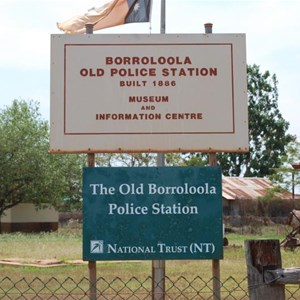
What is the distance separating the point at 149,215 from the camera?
503 cm

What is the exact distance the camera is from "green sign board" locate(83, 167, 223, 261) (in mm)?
5012

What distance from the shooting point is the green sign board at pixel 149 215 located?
5012 mm

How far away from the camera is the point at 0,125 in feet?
120

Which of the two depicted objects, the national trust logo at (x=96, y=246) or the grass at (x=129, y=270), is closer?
the national trust logo at (x=96, y=246)

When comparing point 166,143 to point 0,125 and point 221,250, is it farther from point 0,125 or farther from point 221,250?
point 0,125

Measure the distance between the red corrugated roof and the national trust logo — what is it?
34.9 meters

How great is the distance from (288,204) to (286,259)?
24.1 metres

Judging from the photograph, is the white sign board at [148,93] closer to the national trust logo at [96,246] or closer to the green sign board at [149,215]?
the green sign board at [149,215]

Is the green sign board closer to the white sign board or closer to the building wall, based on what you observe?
the white sign board

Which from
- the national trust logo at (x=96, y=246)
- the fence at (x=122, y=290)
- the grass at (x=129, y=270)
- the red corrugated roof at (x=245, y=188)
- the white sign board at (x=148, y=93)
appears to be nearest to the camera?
the national trust logo at (x=96, y=246)

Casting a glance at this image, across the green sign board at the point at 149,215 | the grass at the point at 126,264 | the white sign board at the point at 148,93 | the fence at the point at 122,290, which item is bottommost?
the grass at the point at 126,264

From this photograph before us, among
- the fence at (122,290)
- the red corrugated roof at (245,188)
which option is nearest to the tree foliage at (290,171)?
the red corrugated roof at (245,188)

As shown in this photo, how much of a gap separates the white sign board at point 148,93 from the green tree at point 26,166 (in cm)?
3106

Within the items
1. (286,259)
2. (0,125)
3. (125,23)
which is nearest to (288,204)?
(0,125)
